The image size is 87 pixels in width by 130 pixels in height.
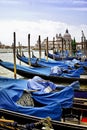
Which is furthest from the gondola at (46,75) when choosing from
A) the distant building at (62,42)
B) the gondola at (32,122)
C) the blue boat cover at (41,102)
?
the distant building at (62,42)

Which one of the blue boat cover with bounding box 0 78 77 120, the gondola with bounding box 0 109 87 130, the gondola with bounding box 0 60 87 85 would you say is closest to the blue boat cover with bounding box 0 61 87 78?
the gondola with bounding box 0 60 87 85

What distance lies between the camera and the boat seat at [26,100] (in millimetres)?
6739

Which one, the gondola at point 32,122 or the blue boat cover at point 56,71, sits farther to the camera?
the blue boat cover at point 56,71

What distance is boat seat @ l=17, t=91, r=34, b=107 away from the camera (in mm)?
6739

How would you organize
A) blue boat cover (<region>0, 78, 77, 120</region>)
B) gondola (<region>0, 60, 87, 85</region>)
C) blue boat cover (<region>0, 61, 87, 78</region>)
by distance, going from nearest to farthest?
1. blue boat cover (<region>0, 78, 77, 120</region>)
2. gondola (<region>0, 60, 87, 85</region>)
3. blue boat cover (<region>0, 61, 87, 78</region>)

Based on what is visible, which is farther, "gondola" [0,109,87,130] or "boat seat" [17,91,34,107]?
"boat seat" [17,91,34,107]

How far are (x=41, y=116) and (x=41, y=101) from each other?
0.78m

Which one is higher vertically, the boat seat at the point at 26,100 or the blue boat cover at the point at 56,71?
the boat seat at the point at 26,100

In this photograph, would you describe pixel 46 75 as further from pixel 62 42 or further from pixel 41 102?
pixel 62 42

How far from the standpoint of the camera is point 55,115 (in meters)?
5.97

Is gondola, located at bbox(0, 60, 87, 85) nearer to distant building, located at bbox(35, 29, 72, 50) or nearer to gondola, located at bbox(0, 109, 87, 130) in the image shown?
gondola, located at bbox(0, 109, 87, 130)

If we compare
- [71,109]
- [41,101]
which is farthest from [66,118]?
[41,101]

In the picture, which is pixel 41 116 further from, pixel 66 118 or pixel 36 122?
pixel 66 118

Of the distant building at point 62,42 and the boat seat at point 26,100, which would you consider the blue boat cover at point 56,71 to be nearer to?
the boat seat at point 26,100
